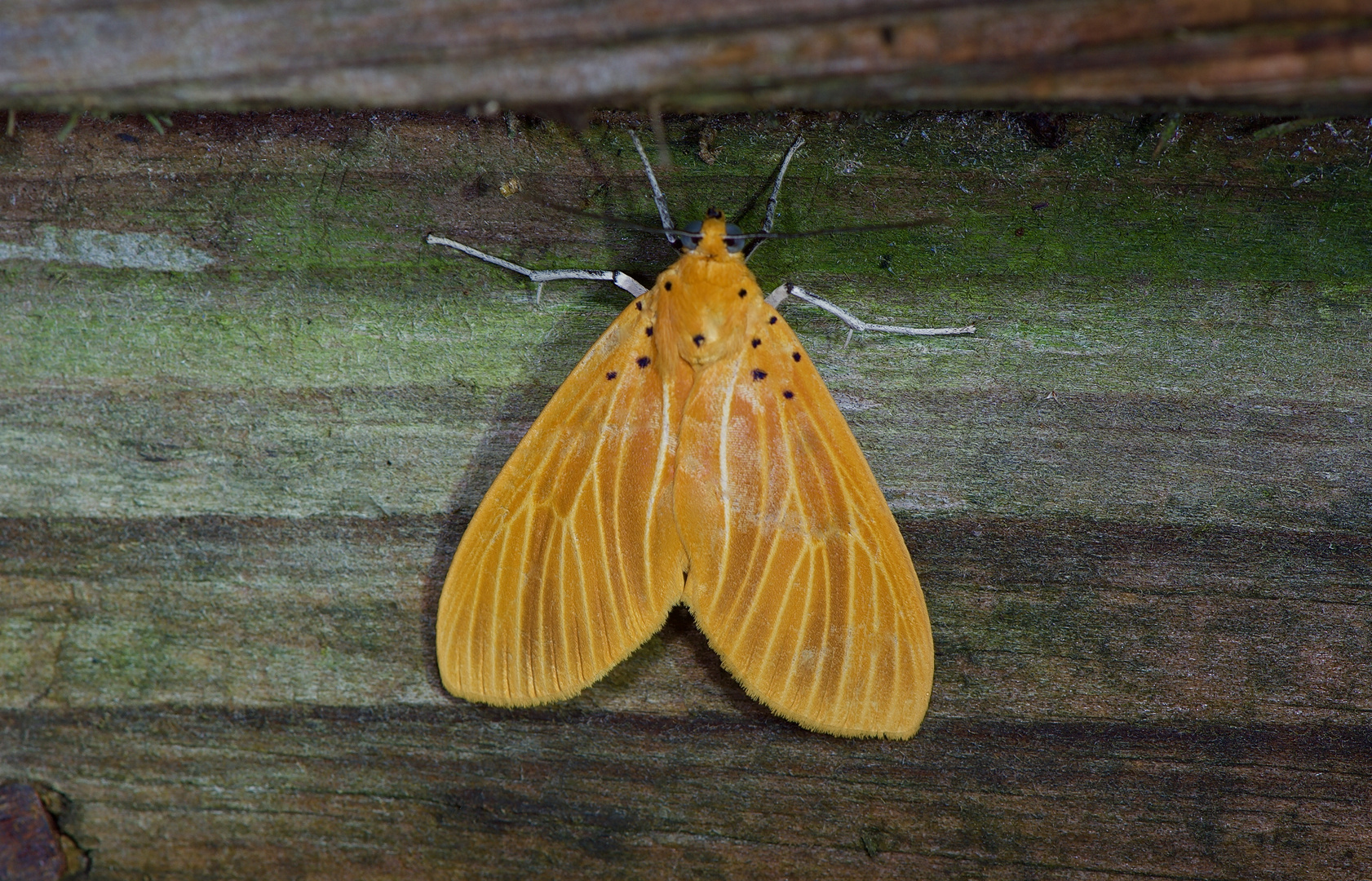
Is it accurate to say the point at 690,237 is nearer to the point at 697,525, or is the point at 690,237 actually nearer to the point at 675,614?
the point at 697,525

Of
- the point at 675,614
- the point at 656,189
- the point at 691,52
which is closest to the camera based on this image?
the point at 691,52

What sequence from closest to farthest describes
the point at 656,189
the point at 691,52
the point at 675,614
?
the point at 691,52 → the point at 656,189 → the point at 675,614

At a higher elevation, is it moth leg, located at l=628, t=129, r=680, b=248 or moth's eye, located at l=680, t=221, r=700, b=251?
moth leg, located at l=628, t=129, r=680, b=248

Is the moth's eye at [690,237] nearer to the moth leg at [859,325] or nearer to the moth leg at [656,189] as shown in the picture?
the moth leg at [656,189]

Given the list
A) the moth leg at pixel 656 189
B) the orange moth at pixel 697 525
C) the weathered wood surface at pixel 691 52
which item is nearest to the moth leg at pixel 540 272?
the orange moth at pixel 697 525

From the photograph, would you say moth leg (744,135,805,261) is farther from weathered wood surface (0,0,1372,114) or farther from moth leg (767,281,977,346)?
weathered wood surface (0,0,1372,114)

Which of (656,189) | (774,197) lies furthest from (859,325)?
(656,189)

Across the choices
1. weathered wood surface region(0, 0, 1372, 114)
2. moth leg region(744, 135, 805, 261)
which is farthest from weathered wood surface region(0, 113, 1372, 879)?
weathered wood surface region(0, 0, 1372, 114)
